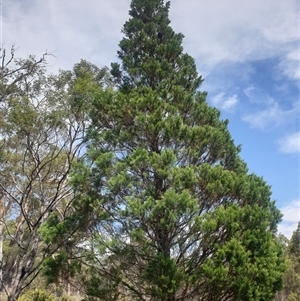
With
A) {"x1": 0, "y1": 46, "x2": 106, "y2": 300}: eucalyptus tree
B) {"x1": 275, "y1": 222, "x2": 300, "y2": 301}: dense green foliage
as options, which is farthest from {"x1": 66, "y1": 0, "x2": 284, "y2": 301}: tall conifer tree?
{"x1": 275, "y1": 222, "x2": 300, "y2": 301}: dense green foliage

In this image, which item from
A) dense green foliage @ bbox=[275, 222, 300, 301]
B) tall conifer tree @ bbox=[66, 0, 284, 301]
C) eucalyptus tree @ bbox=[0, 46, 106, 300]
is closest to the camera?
tall conifer tree @ bbox=[66, 0, 284, 301]

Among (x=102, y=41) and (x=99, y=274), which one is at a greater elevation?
(x=102, y=41)

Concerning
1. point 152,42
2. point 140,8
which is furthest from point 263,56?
point 140,8

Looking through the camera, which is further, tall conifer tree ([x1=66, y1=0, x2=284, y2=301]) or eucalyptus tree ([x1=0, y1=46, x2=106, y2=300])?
eucalyptus tree ([x1=0, y1=46, x2=106, y2=300])

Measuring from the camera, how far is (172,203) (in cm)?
511

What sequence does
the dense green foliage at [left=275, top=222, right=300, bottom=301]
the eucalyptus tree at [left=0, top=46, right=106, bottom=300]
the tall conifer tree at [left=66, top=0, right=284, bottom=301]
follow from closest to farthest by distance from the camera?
the tall conifer tree at [left=66, top=0, right=284, bottom=301]
the eucalyptus tree at [left=0, top=46, right=106, bottom=300]
the dense green foliage at [left=275, top=222, right=300, bottom=301]

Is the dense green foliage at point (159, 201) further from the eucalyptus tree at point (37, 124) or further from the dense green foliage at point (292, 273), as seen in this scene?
the dense green foliage at point (292, 273)

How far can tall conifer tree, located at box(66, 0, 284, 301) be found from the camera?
505 cm

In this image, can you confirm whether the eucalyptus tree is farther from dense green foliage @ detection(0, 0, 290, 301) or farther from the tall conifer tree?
the tall conifer tree

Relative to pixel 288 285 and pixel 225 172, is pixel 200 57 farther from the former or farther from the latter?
pixel 288 285

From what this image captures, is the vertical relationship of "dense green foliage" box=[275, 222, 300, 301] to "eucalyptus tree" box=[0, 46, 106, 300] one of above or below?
below

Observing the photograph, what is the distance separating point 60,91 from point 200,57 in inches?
202

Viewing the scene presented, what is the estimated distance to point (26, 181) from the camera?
1191cm

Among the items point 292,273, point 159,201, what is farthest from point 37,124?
point 292,273
